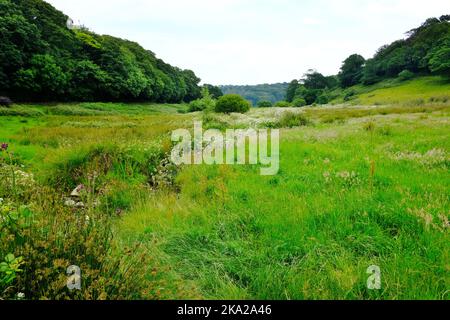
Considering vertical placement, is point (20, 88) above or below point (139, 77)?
below

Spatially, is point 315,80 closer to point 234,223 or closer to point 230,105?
point 230,105

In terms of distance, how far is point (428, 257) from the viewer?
9.77 feet

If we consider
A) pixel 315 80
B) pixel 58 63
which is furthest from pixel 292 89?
pixel 58 63

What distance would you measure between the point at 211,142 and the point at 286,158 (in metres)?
3.37

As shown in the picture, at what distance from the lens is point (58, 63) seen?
45.9 meters

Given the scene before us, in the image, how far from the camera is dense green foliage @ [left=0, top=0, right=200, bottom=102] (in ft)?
125

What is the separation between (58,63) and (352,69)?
263 feet

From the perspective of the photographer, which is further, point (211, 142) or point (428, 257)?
point (211, 142)

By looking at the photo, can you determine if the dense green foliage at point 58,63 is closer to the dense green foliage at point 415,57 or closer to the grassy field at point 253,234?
the grassy field at point 253,234

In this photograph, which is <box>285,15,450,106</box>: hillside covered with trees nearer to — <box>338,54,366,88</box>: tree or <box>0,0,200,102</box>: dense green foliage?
<box>338,54,366,88</box>: tree

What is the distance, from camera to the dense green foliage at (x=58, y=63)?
125 ft

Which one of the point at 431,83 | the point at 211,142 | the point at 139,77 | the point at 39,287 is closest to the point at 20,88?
the point at 139,77

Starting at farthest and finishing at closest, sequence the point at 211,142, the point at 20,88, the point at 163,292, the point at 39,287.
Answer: the point at 20,88, the point at 211,142, the point at 163,292, the point at 39,287
